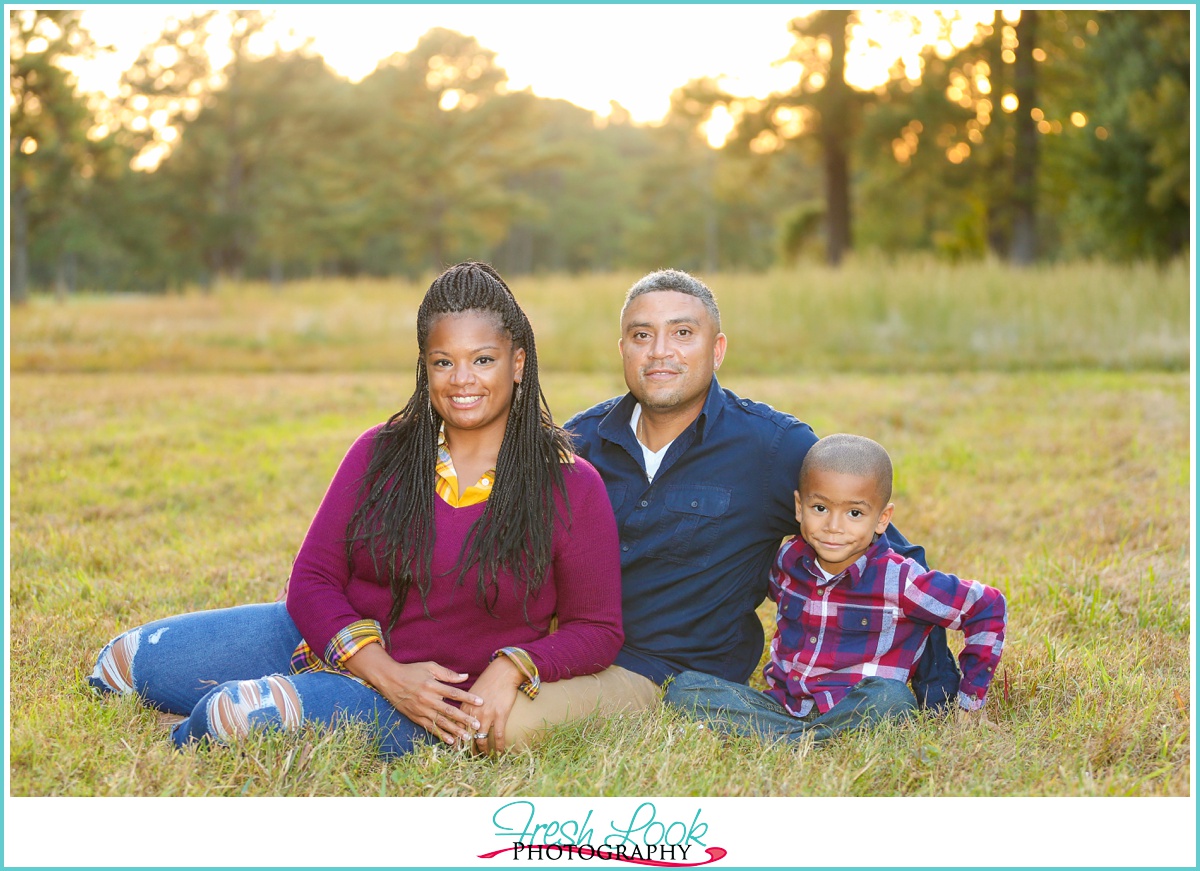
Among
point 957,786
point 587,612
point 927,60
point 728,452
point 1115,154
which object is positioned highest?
point 927,60

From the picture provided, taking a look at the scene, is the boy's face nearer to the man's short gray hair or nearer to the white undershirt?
the white undershirt

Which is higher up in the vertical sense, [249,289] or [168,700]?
[249,289]

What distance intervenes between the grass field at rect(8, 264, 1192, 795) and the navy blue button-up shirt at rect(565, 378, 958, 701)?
12.6 inches

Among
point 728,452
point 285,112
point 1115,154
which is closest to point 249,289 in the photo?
point 285,112

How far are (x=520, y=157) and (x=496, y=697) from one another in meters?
35.3

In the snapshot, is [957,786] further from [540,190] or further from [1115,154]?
[540,190]

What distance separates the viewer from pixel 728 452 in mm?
3359

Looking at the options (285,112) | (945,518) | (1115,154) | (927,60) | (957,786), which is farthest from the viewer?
(285,112)

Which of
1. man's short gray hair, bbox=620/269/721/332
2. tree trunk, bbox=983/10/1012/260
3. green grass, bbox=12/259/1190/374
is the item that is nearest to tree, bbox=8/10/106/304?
green grass, bbox=12/259/1190/374

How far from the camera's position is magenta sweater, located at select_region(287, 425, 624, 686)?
9.66 ft

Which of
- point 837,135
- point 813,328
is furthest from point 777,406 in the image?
point 837,135

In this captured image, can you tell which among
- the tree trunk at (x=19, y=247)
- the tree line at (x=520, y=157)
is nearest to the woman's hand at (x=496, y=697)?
the tree line at (x=520, y=157)

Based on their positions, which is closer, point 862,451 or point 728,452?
point 862,451

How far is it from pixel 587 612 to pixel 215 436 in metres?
5.92
